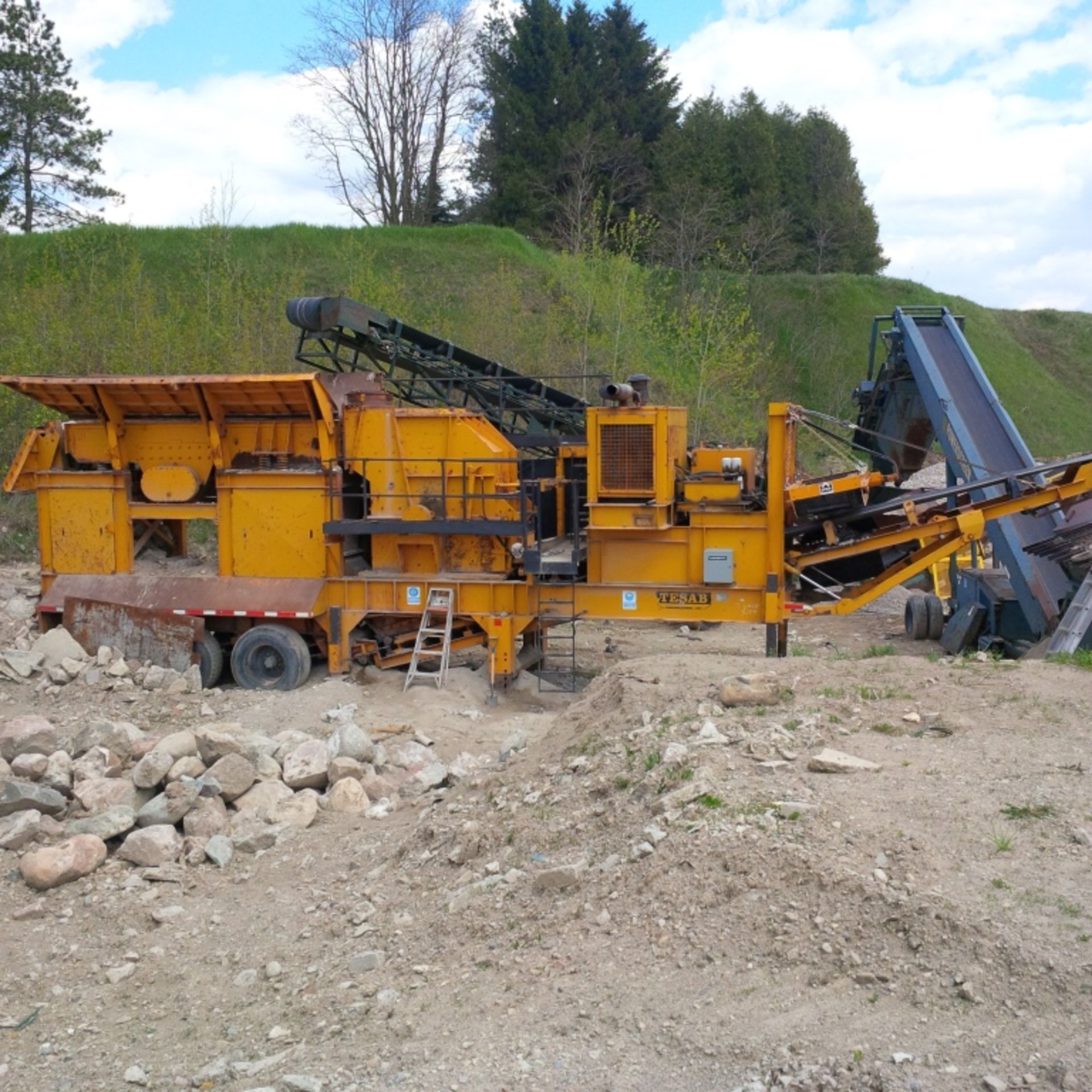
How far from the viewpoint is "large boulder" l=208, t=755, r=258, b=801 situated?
7.34m

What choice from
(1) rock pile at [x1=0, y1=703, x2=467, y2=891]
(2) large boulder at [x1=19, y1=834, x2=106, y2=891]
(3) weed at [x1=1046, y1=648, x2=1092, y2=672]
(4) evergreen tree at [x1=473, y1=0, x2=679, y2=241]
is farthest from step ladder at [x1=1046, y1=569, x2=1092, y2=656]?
(4) evergreen tree at [x1=473, y1=0, x2=679, y2=241]

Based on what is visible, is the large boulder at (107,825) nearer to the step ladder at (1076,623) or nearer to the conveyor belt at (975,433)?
the step ladder at (1076,623)

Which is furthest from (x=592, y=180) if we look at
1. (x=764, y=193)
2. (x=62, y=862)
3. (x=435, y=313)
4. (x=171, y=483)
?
(x=62, y=862)

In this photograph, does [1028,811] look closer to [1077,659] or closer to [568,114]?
[1077,659]

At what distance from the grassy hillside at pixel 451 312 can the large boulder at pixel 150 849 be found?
11496mm

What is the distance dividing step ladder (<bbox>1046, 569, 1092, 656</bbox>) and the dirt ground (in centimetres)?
256

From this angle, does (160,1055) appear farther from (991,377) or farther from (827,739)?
(991,377)

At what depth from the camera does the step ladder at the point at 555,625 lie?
10.8 meters

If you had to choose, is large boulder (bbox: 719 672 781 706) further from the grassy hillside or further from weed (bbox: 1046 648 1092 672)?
the grassy hillside

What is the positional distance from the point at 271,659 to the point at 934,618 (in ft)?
24.2

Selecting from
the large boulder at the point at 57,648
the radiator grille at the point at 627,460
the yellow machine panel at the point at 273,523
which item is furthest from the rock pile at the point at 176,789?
the radiator grille at the point at 627,460

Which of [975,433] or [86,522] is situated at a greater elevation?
[975,433]

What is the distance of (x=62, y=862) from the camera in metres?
6.45

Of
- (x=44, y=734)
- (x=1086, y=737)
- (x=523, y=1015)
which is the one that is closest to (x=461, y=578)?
(x=44, y=734)
